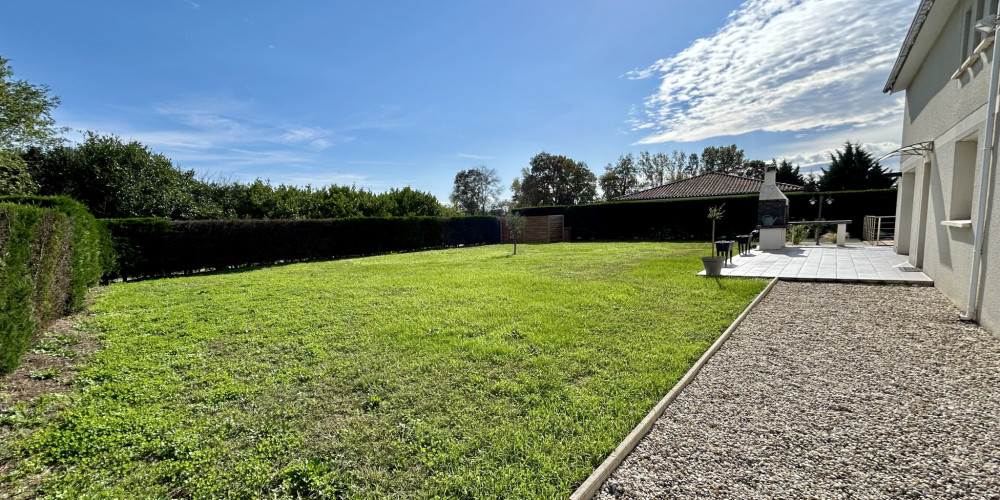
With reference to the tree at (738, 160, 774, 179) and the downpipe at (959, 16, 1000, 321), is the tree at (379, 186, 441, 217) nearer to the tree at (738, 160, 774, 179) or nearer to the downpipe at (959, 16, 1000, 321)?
the downpipe at (959, 16, 1000, 321)

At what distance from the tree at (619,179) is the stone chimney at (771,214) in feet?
136

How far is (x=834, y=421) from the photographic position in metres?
2.39

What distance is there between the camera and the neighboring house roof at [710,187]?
872 inches

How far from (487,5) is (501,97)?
538cm

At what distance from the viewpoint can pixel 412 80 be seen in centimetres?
1218

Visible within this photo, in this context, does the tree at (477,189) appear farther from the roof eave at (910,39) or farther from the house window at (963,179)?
the house window at (963,179)

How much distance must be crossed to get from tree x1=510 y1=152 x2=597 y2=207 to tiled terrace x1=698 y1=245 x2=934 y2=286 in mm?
38694

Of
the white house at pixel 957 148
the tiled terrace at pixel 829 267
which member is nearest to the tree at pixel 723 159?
the tiled terrace at pixel 829 267

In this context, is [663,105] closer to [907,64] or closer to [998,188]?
[907,64]

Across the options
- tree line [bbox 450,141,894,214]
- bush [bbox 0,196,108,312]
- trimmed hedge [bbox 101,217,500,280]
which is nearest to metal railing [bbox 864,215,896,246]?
trimmed hedge [bbox 101,217,500,280]

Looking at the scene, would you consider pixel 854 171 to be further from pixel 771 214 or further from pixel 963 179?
pixel 963 179

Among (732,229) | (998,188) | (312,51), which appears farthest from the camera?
(732,229)

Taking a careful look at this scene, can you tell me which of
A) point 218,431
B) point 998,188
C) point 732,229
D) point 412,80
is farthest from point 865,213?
point 218,431

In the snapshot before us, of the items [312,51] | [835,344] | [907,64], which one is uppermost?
[312,51]
